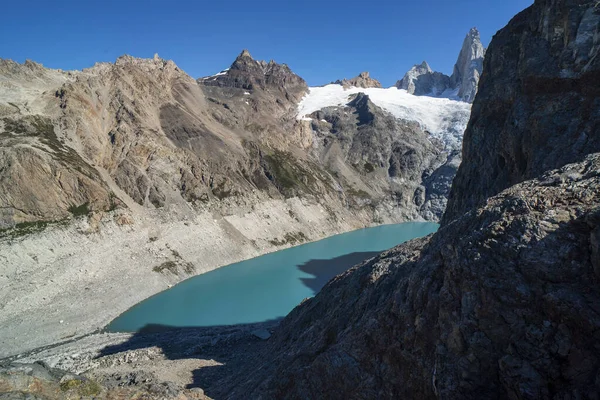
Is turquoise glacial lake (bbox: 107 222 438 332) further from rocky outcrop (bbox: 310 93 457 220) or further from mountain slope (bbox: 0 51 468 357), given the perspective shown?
rocky outcrop (bbox: 310 93 457 220)

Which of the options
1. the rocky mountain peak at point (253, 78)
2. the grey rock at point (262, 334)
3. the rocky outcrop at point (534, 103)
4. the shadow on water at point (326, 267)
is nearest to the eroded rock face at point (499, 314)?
the rocky outcrop at point (534, 103)

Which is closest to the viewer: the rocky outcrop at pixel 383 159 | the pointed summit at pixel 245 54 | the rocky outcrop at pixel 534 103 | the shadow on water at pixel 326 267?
the rocky outcrop at pixel 534 103

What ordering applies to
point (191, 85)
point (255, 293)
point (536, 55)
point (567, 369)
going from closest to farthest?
point (567, 369) < point (536, 55) < point (255, 293) < point (191, 85)

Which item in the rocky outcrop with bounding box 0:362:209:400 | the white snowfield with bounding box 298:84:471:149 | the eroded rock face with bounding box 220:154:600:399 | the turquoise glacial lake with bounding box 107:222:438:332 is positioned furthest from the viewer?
the white snowfield with bounding box 298:84:471:149

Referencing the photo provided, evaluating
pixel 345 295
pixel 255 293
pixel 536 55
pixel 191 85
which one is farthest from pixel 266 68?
pixel 345 295

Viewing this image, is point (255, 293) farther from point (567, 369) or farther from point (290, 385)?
point (567, 369)

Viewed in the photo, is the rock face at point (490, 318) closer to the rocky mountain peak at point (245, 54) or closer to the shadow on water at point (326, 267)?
the shadow on water at point (326, 267)

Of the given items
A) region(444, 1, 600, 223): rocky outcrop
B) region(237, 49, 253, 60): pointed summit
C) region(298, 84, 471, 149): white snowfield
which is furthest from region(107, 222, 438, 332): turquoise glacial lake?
region(237, 49, 253, 60): pointed summit

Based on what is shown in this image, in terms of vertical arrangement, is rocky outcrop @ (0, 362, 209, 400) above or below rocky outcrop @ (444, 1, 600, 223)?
below
